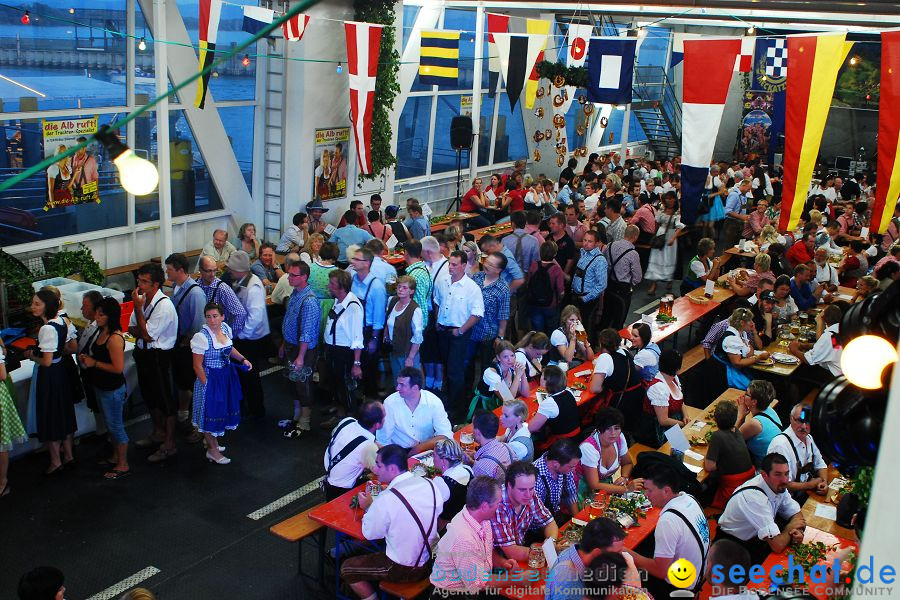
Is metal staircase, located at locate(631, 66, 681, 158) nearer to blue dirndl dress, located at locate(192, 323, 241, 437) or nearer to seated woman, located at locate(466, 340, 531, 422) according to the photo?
seated woman, located at locate(466, 340, 531, 422)

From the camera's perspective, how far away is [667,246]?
12.3m

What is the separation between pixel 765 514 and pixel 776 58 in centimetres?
1453

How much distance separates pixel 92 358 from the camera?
6734 mm

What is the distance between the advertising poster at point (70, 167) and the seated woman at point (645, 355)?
6098mm

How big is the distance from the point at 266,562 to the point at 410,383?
1607 millimetres

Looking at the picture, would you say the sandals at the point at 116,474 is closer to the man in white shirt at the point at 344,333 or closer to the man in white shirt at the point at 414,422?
the man in white shirt at the point at 344,333

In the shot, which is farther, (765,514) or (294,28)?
(294,28)

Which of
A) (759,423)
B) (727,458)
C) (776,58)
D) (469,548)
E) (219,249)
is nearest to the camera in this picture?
(469,548)

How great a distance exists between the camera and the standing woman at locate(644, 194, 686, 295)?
12.3 metres

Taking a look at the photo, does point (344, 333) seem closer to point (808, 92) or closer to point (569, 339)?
point (569, 339)

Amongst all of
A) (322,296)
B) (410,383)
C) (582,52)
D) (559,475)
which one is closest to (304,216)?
(322,296)

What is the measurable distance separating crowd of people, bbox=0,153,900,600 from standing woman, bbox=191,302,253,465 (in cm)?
2

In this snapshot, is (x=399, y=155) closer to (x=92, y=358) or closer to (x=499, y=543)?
(x=92, y=358)

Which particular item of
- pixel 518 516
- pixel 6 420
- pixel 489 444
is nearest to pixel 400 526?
pixel 518 516
